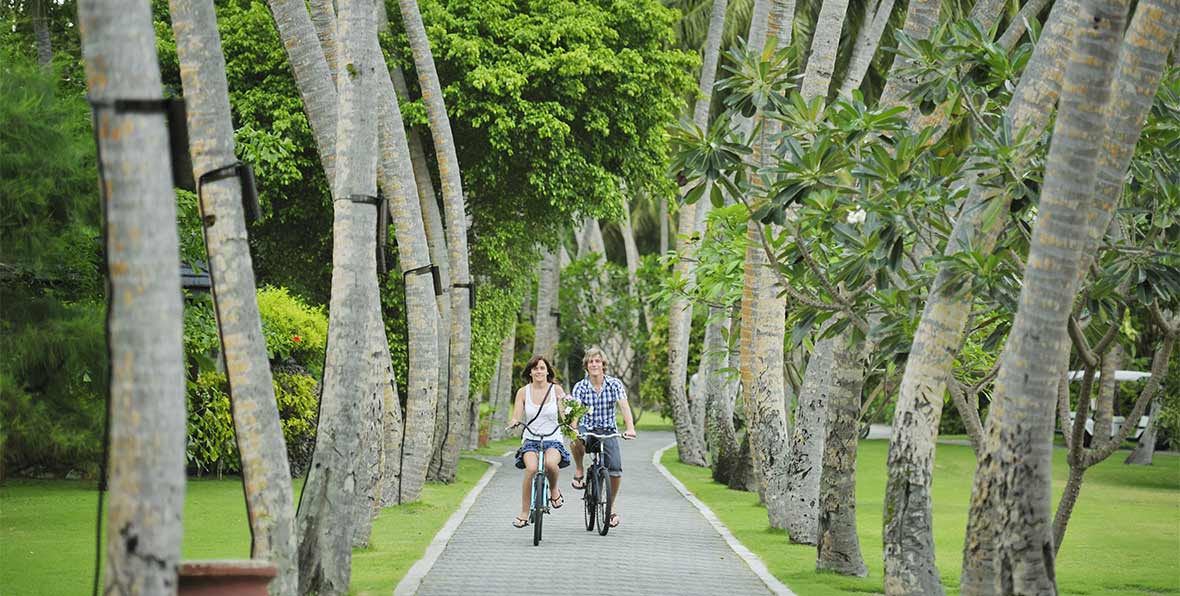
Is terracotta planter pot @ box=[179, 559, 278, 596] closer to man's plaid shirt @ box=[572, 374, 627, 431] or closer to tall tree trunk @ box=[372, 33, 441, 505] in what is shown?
tall tree trunk @ box=[372, 33, 441, 505]

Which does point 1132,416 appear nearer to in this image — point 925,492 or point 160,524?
point 925,492

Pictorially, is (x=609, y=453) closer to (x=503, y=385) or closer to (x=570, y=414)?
(x=570, y=414)

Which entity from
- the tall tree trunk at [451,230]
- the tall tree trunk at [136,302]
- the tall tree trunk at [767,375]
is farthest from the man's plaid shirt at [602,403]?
the tall tree trunk at [136,302]

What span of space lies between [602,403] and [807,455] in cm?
208

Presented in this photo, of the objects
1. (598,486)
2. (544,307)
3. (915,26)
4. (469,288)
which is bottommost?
(598,486)

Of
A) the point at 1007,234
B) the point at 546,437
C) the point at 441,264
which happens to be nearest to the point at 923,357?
the point at 1007,234

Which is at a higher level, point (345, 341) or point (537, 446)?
point (345, 341)

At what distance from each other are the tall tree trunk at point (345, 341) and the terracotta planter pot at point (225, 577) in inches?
163

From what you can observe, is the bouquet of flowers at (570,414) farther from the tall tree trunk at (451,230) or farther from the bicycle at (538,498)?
the tall tree trunk at (451,230)

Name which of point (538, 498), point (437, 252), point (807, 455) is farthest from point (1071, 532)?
point (437, 252)

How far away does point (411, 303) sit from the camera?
1650 cm

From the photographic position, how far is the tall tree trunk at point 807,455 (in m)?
14.1

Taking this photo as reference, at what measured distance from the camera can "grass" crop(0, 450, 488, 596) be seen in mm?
10977

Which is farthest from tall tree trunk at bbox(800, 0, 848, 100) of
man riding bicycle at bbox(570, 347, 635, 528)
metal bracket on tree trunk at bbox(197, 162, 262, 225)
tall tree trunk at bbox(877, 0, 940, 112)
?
metal bracket on tree trunk at bbox(197, 162, 262, 225)
